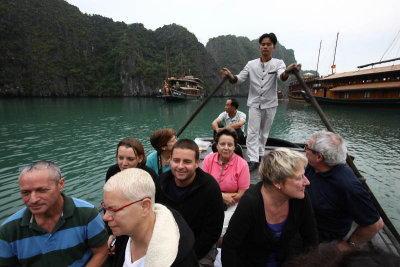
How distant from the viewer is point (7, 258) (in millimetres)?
1401

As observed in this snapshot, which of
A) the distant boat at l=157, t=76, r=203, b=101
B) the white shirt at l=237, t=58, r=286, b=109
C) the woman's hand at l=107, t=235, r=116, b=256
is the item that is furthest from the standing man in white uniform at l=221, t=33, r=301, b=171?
the distant boat at l=157, t=76, r=203, b=101

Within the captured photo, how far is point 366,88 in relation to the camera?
84.5 ft

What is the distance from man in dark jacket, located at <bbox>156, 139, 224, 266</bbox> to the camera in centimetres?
182

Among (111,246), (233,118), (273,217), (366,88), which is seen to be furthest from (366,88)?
(111,246)

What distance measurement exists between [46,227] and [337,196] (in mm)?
2480

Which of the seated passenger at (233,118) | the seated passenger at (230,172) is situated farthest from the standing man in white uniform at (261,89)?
the seated passenger at (230,172)

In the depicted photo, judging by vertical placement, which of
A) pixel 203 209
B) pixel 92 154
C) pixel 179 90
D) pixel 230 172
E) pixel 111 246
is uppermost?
pixel 179 90

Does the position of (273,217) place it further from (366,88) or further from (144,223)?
(366,88)

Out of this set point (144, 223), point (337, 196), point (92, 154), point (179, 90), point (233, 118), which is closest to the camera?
point (144, 223)

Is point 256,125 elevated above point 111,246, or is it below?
above

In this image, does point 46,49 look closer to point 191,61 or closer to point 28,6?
point 28,6

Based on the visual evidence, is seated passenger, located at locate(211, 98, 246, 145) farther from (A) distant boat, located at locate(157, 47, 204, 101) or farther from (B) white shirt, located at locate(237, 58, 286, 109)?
(A) distant boat, located at locate(157, 47, 204, 101)

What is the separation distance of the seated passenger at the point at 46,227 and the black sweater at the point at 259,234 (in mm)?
1174

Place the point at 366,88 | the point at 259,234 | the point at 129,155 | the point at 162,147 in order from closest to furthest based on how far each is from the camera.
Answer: the point at 259,234 < the point at 129,155 < the point at 162,147 < the point at 366,88
